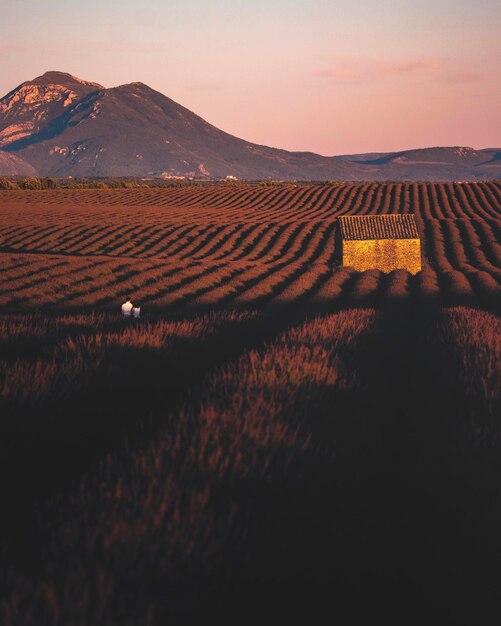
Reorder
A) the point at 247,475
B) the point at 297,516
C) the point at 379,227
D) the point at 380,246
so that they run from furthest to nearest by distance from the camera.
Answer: the point at 379,227 < the point at 380,246 < the point at 247,475 < the point at 297,516

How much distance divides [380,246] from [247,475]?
41.8m

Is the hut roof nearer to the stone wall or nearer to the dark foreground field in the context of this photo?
the stone wall

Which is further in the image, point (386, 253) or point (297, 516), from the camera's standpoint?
point (386, 253)

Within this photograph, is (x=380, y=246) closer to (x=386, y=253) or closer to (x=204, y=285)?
(x=386, y=253)

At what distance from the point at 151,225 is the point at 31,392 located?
199 ft

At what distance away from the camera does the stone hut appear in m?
44.1

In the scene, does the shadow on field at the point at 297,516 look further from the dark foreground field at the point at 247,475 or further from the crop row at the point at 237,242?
the crop row at the point at 237,242

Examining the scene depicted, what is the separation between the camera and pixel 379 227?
4544 cm

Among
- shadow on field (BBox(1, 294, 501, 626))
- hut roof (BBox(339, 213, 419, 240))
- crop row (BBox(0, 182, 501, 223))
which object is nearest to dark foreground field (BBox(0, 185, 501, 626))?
shadow on field (BBox(1, 294, 501, 626))

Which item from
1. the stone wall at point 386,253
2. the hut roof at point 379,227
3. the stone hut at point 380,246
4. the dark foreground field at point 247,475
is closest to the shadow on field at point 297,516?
the dark foreground field at point 247,475

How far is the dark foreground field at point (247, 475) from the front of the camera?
2850 millimetres

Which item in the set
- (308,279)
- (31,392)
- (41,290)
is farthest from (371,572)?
(308,279)

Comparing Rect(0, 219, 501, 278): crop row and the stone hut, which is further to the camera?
Rect(0, 219, 501, 278): crop row

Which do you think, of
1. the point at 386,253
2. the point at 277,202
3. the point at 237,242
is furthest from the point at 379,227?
the point at 277,202
